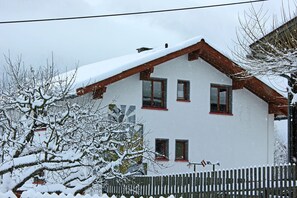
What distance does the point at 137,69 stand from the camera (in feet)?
80.1

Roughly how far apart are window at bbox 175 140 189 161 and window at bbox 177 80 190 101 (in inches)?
74.5

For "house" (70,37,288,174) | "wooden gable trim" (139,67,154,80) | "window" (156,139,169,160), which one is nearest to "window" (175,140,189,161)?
"house" (70,37,288,174)

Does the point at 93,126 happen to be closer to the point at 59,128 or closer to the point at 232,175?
the point at 59,128

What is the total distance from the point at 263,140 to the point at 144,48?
7.90 m

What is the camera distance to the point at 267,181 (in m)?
15.2

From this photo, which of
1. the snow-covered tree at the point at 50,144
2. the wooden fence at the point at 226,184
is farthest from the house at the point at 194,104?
the snow-covered tree at the point at 50,144

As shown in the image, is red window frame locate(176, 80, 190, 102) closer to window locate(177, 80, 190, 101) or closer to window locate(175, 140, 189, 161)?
window locate(177, 80, 190, 101)

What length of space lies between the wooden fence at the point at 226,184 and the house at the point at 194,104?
5089 mm

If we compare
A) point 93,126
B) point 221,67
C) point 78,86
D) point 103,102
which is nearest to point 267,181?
point 93,126

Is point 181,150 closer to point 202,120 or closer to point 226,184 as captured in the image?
point 202,120

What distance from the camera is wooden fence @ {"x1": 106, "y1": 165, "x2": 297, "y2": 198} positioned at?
48.2 feet

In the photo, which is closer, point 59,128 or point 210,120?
point 59,128

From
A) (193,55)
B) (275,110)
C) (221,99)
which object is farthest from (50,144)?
(275,110)

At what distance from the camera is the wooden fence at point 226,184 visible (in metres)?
14.7
